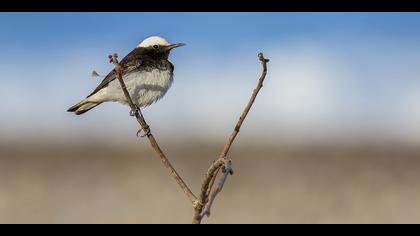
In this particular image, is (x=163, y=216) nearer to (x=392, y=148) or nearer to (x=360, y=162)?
(x=360, y=162)

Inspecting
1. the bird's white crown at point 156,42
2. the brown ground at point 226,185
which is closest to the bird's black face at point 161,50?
the bird's white crown at point 156,42

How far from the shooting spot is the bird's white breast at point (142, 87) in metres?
6.39

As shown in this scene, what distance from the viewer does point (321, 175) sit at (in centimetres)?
1856

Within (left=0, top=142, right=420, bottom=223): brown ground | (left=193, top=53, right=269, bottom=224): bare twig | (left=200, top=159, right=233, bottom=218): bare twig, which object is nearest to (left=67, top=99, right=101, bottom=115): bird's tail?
(left=193, top=53, right=269, bottom=224): bare twig

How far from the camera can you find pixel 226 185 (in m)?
16.7

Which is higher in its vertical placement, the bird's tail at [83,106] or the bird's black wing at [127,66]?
the bird's black wing at [127,66]

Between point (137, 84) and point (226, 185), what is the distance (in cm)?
1038

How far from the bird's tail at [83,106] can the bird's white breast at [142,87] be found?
127mm

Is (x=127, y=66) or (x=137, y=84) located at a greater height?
(x=127, y=66)

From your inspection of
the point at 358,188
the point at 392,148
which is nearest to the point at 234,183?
the point at 358,188

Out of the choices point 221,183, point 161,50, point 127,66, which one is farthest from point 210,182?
point 161,50

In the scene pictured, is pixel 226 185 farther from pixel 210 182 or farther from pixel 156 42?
pixel 210 182

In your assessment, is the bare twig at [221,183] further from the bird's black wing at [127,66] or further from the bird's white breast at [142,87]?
the bird's black wing at [127,66]
